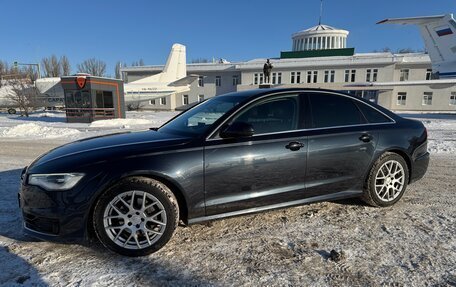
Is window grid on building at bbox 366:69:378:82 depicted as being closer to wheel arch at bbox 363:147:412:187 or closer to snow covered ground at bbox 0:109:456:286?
wheel arch at bbox 363:147:412:187

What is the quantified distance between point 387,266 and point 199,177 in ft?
6.42

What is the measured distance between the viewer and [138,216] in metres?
2.83

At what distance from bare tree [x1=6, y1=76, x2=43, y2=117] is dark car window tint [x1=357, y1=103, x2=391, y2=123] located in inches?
1195

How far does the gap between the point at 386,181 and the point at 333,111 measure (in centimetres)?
125

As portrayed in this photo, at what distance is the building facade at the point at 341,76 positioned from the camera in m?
39.2

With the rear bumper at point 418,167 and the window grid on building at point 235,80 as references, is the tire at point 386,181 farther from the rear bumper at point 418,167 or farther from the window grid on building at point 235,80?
the window grid on building at point 235,80

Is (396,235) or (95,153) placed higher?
(95,153)

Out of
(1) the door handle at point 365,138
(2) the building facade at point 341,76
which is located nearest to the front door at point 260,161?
(1) the door handle at point 365,138

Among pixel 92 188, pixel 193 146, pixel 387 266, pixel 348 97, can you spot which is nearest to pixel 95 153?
pixel 92 188

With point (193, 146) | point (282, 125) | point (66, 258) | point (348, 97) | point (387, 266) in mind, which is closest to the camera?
point (387, 266)

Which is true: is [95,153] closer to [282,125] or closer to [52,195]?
[52,195]

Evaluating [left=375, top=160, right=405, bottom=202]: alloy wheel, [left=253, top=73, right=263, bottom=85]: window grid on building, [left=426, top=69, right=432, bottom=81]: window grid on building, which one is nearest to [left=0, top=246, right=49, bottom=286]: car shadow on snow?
[left=375, top=160, right=405, bottom=202]: alloy wheel

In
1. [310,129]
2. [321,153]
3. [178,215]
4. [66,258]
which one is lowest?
[66,258]

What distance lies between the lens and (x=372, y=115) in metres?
3.95
